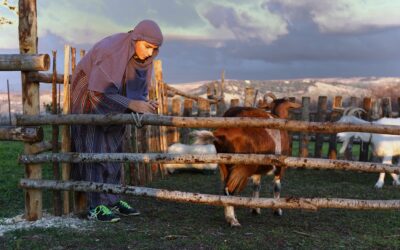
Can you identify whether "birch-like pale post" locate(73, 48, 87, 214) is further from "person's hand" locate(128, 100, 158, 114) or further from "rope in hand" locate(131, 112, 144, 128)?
"rope in hand" locate(131, 112, 144, 128)

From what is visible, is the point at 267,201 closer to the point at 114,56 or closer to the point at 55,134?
the point at 114,56

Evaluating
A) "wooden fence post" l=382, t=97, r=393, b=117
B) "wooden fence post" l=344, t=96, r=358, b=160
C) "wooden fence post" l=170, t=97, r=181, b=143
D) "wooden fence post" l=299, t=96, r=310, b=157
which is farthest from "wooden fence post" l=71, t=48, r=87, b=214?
"wooden fence post" l=382, t=97, r=393, b=117

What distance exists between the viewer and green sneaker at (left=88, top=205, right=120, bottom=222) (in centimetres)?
534

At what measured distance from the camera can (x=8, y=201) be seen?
6.93 metres

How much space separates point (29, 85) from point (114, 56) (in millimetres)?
960

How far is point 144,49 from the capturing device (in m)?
5.28

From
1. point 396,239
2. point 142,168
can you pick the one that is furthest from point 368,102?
point 396,239

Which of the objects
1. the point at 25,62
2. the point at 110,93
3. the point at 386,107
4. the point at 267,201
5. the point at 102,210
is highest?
the point at 25,62

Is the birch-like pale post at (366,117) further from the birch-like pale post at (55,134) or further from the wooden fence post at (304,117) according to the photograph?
the birch-like pale post at (55,134)

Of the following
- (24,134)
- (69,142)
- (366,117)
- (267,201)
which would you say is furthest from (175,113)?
(267,201)

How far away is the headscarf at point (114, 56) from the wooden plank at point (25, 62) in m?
0.40

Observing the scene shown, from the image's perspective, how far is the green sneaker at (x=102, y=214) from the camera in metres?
5.34

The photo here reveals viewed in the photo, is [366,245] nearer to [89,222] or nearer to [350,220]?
[350,220]

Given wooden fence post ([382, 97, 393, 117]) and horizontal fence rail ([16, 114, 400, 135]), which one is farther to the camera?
wooden fence post ([382, 97, 393, 117])
